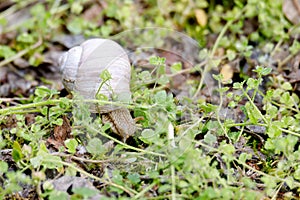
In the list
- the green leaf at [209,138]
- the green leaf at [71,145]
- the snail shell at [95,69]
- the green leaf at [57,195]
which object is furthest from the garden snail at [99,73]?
the green leaf at [57,195]

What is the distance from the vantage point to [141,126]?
6.53 ft

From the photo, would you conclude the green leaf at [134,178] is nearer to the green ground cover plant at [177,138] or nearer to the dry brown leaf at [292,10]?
the green ground cover plant at [177,138]

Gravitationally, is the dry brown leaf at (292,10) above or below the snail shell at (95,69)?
above

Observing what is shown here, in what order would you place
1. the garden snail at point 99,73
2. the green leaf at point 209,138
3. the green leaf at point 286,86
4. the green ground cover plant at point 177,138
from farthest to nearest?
the green leaf at point 286,86 < the garden snail at point 99,73 < the green leaf at point 209,138 < the green ground cover plant at point 177,138

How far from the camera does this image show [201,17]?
316 centimetres

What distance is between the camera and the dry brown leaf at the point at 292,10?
9.71 ft

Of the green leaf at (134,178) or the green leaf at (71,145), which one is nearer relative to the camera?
the green leaf at (134,178)

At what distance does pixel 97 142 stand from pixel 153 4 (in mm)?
1616

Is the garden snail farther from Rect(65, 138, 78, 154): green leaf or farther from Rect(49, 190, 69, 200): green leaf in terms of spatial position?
Rect(49, 190, 69, 200): green leaf

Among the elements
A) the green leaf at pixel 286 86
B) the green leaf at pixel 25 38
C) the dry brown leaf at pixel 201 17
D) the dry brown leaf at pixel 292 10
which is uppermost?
the dry brown leaf at pixel 292 10

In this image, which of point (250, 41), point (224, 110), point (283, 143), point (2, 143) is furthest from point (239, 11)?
point (2, 143)

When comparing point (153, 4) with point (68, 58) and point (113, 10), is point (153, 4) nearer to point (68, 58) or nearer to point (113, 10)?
point (113, 10)

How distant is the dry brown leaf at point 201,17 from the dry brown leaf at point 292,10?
45 centimetres

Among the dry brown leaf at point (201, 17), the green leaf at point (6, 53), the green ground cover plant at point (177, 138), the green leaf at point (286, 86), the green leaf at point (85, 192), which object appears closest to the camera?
the green leaf at point (85, 192)
